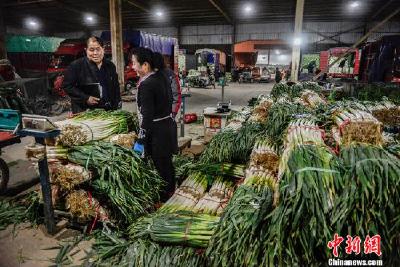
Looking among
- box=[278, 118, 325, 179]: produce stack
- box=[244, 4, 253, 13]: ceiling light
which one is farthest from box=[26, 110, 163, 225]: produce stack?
box=[244, 4, 253, 13]: ceiling light

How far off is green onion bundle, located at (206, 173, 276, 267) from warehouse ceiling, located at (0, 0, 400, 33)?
712 inches

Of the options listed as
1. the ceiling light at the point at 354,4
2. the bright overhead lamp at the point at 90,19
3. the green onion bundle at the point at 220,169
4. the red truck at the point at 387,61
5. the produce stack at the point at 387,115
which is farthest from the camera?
the bright overhead lamp at the point at 90,19

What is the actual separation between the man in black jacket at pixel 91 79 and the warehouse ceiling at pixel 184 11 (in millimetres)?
15285

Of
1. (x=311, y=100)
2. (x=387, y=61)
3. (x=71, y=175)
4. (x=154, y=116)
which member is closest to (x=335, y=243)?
(x=154, y=116)

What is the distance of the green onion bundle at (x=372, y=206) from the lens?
73.0 inches

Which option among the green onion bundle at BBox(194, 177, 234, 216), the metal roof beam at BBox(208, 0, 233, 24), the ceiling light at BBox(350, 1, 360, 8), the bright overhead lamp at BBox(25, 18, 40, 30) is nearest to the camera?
the green onion bundle at BBox(194, 177, 234, 216)

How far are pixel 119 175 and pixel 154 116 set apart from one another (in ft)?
2.87

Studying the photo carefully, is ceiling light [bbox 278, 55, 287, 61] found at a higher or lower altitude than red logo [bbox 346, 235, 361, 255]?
higher

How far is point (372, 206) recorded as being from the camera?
1.87 meters

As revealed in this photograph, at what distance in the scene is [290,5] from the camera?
1989 cm

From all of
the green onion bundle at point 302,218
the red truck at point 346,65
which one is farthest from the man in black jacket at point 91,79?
the red truck at point 346,65

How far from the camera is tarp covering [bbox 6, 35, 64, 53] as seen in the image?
66.7 feet

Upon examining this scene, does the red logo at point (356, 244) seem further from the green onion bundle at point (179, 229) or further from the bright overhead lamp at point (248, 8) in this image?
the bright overhead lamp at point (248, 8)

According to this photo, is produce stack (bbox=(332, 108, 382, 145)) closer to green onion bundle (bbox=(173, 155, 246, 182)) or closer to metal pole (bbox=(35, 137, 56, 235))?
green onion bundle (bbox=(173, 155, 246, 182))
